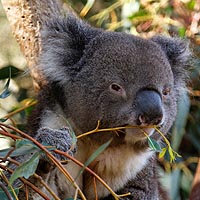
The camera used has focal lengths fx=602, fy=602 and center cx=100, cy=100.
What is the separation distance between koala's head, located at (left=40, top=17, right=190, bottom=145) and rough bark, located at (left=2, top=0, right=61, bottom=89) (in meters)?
0.31

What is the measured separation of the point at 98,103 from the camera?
2.60 metres

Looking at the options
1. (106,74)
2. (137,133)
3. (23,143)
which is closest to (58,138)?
(137,133)

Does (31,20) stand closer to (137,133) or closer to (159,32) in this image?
(137,133)

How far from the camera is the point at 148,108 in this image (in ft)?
7.66

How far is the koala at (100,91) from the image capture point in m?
2.54

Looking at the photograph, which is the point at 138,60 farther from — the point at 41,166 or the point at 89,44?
the point at 41,166

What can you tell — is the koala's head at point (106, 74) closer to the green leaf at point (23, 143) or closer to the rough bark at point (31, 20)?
the rough bark at point (31, 20)

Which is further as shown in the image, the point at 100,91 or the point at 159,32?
the point at 159,32

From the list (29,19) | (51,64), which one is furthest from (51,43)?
(29,19)

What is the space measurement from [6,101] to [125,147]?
6.35 ft

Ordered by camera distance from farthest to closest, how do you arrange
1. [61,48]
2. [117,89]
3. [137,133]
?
1. [61,48]
2. [117,89]
3. [137,133]

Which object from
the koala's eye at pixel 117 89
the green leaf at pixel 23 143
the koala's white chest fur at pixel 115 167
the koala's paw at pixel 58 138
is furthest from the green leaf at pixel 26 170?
the koala's white chest fur at pixel 115 167

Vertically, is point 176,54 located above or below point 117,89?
below

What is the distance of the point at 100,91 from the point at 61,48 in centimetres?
29
